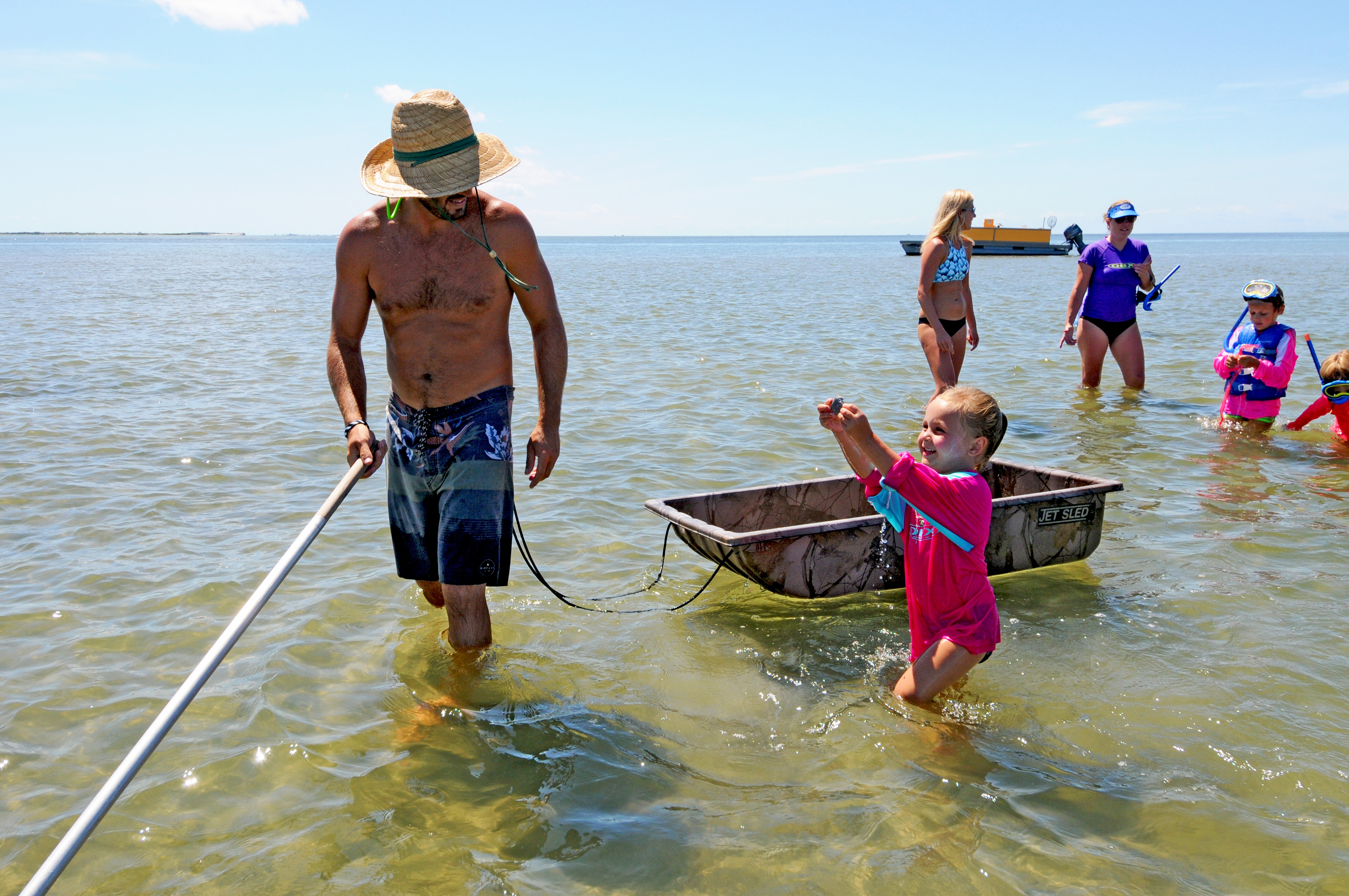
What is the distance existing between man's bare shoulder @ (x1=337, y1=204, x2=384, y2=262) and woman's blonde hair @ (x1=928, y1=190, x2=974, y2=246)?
515 centimetres

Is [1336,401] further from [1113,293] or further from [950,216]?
[950,216]

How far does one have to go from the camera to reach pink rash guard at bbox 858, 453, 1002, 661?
140 inches

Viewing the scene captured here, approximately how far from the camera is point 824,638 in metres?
4.91

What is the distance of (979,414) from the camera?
3.58 metres

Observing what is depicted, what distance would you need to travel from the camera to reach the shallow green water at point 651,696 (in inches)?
125

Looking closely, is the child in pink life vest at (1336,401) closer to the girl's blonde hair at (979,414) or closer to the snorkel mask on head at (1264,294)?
the snorkel mask on head at (1264,294)

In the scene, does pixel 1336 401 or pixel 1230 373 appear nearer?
pixel 1336 401

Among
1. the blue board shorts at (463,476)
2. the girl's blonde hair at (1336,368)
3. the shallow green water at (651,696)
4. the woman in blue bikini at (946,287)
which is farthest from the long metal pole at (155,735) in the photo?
the girl's blonde hair at (1336,368)

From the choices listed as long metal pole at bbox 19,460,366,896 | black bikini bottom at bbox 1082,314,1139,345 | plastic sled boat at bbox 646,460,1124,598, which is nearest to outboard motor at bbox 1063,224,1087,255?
black bikini bottom at bbox 1082,314,1139,345

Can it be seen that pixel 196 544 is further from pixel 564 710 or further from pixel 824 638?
pixel 824 638

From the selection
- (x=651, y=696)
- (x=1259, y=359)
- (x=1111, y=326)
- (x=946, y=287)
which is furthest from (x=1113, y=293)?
(x=651, y=696)

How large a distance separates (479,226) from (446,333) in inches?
17.5

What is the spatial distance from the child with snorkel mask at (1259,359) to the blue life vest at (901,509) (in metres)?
6.44

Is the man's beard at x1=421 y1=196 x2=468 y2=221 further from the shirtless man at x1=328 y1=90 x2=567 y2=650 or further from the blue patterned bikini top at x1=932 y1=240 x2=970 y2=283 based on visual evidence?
the blue patterned bikini top at x1=932 y1=240 x2=970 y2=283
